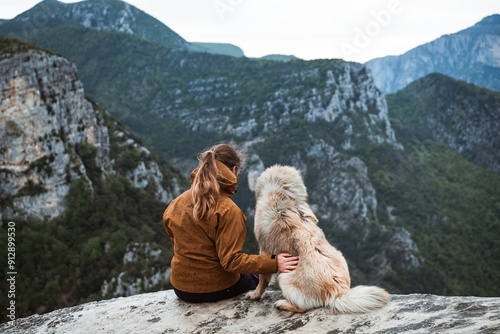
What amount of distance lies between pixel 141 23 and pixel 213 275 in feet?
560

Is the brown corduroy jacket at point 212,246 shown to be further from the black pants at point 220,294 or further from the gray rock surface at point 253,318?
the gray rock surface at point 253,318

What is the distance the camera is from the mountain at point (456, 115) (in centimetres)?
9444

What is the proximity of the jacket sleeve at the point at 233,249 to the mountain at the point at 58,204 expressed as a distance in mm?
27287

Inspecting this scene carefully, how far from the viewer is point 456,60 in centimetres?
17375

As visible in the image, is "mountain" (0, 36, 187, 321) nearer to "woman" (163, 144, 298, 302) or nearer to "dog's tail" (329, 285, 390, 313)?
"woman" (163, 144, 298, 302)

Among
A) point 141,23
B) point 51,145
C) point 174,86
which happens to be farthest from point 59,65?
point 141,23

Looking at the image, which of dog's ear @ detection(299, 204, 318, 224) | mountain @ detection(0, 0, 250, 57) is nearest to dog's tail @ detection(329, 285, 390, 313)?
dog's ear @ detection(299, 204, 318, 224)

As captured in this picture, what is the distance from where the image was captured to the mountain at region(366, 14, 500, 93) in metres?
158

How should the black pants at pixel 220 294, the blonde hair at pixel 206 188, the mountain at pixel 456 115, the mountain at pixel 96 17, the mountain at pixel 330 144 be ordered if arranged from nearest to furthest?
the blonde hair at pixel 206 188 → the black pants at pixel 220 294 → the mountain at pixel 330 144 → the mountain at pixel 456 115 → the mountain at pixel 96 17

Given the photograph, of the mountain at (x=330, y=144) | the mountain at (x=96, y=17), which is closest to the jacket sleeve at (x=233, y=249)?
the mountain at (x=330, y=144)

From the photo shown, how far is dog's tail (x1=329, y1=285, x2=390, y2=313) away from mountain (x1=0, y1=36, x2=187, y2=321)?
2771 centimetres

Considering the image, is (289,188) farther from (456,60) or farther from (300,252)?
(456,60)

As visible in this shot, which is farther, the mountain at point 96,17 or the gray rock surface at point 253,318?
the mountain at point 96,17

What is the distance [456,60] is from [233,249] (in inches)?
8119
